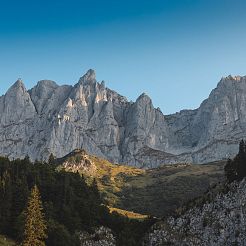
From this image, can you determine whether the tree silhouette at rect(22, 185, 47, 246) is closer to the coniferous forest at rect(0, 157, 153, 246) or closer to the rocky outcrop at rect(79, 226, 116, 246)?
the coniferous forest at rect(0, 157, 153, 246)

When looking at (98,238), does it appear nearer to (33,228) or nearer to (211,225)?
(211,225)

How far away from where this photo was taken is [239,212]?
9912 centimetres

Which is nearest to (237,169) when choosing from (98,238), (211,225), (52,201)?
(211,225)

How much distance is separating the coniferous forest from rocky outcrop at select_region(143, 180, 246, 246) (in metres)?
8.82

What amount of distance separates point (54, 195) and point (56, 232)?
2944 cm

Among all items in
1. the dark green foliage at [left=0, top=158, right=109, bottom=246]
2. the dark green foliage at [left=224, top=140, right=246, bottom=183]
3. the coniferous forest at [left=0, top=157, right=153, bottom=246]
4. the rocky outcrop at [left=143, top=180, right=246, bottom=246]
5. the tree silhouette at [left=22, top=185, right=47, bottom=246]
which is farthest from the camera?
the dark green foliage at [left=224, top=140, right=246, bottom=183]

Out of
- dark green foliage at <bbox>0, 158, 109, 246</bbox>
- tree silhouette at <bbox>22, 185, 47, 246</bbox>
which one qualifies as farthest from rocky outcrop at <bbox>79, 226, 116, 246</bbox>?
tree silhouette at <bbox>22, 185, 47, 246</bbox>

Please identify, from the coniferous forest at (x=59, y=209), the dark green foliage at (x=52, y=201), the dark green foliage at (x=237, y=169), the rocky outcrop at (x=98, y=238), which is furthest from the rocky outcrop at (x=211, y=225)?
the dark green foliage at (x=52, y=201)

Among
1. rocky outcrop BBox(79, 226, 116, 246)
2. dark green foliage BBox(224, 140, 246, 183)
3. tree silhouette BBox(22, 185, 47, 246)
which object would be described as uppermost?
dark green foliage BBox(224, 140, 246, 183)

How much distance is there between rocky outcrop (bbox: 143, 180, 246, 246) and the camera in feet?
320

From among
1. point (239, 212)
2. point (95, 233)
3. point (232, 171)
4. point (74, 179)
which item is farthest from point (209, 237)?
point (74, 179)

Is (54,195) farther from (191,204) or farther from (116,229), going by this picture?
(191,204)

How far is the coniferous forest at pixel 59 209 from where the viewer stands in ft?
354

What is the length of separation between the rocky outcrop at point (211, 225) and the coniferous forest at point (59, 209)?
8.82 m
